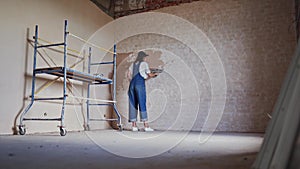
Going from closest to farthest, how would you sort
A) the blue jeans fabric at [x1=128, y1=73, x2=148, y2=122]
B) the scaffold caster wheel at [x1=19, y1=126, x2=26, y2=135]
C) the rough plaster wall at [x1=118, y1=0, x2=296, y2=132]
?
the scaffold caster wheel at [x1=19, y1=126, x2=26, y2=135] < the rough plaster wall at [x1=118, y1=0, x2=296, y2=132] < the blue jeans fabric at [x1=128, y1=73, x2=148, y2=122]

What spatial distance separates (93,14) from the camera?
4871mm

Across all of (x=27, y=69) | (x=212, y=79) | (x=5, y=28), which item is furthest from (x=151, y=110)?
(x=5, y=28)

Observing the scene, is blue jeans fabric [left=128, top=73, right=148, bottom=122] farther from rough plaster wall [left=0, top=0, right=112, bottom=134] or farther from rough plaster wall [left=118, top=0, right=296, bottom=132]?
rough plaster wall [left=0, top=0, right=112, bottom=134]

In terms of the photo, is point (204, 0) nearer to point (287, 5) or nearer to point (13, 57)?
point (287, 5)

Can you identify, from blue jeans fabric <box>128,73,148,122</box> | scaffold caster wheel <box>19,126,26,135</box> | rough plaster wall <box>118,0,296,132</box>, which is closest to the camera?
scaffold caster wheel <box>19,126,26,135</box>

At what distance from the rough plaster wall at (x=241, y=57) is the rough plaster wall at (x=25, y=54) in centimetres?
195

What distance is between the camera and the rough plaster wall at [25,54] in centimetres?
296

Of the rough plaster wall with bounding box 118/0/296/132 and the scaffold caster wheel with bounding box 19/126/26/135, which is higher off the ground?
the rough plaster wall with bounding box 118/0/296/132

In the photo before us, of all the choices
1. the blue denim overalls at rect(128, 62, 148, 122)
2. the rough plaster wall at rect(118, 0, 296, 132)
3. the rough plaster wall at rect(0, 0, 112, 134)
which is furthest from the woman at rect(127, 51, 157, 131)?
the rough plaster wall at rect(0, 0, 112, 134)

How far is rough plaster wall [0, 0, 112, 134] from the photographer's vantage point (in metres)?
2.96

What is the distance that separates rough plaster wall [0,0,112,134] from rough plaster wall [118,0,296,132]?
6.41 ft

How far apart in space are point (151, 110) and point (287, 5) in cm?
298

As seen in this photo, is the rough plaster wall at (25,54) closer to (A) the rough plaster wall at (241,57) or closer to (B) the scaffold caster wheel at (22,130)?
(B) the scaffold caster wheel at (22,130)

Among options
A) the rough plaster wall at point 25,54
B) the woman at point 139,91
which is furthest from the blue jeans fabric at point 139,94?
the rough plaster wall at point 25,54
